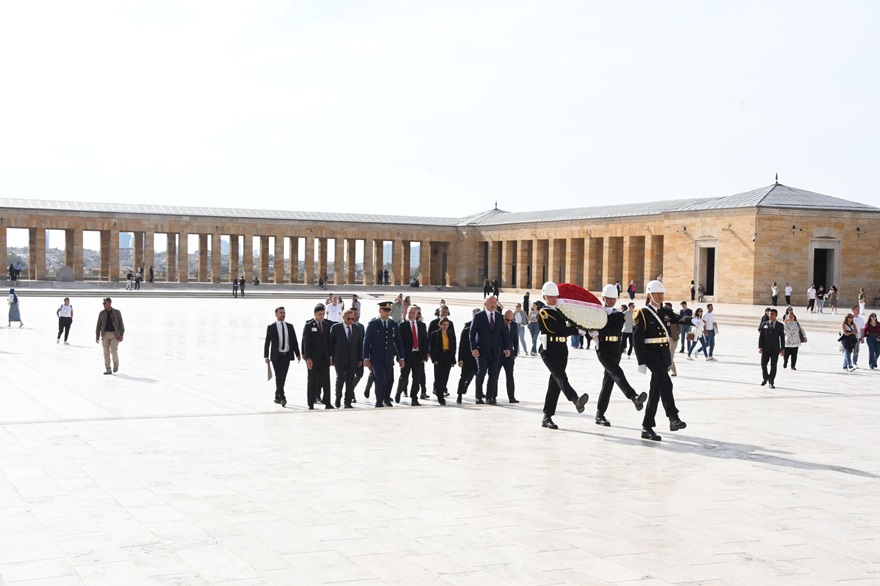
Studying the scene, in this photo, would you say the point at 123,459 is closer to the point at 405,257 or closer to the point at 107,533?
the point at 107,533

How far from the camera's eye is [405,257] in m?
64.0

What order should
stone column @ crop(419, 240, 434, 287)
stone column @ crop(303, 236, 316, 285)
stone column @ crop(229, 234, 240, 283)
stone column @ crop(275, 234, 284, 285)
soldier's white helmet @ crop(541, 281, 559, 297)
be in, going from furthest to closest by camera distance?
1. stone column @ crop(419, 240, 434, 287)
2. stone column @ crop(303, 236, 316, 285)
3. stone column @ crop(275, 234, 284, 285)
4. stone column @ crop(229, 234, 240, 283)
5. soldier's white helmet @ crop(541, 281, 559, 297)

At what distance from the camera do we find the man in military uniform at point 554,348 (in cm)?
1056

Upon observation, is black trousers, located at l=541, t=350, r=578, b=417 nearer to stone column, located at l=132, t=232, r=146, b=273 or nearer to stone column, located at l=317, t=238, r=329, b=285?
stone column, located at l=317, t=238, r=329, b=285

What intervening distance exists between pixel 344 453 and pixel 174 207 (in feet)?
173

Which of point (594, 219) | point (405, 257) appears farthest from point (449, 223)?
point (594, 219)

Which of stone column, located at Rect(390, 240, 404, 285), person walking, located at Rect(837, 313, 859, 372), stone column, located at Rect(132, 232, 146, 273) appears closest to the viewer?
person walking, located at Rect(837, 313, 859, 372)

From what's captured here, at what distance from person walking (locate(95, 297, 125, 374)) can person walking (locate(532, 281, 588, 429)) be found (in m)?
8.01

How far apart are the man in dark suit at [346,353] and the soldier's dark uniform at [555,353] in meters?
2.90

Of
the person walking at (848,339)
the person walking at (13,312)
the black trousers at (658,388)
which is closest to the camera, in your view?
the black trousers at (658,388)

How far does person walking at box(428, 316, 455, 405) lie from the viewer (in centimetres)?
1319

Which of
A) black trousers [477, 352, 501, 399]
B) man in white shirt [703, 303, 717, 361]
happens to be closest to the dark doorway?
man in white shirt [703, 303, 717, 361]

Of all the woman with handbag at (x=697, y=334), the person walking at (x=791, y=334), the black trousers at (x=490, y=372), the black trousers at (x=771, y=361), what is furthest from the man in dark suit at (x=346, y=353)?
the woman with handbag at (x=697, y=334)

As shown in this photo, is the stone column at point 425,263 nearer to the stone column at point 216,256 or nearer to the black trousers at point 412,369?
the stone column at point 216,256
